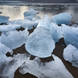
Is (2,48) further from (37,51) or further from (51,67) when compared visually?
(51,67)

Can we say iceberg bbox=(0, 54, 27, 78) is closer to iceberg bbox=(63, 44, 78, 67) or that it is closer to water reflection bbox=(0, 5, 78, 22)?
iceberg bbox=(63, 44, 78, 67)

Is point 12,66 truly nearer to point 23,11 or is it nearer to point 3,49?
point 3,49

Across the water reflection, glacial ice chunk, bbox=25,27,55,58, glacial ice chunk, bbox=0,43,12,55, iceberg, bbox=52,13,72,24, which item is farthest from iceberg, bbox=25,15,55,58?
the water reflection

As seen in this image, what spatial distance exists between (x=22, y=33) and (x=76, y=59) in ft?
1.36

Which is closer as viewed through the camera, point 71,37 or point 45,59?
point 45,59

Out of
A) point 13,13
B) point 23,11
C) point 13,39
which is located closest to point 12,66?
point 13,39

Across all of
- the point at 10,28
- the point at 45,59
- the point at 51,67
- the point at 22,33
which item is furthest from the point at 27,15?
the point at 51,67

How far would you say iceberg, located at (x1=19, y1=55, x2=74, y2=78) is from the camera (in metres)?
0.65

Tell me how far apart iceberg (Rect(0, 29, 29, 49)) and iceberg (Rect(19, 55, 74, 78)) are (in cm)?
27

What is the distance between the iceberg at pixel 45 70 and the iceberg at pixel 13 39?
0.27 meters

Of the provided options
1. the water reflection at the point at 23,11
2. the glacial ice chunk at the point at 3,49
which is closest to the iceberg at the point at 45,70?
the glacial ice chunk at the point at 3,49

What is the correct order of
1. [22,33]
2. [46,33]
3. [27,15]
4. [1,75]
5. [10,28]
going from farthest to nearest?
[27,15] → [10,28] → [22,33] → [46,33] → [1,75]

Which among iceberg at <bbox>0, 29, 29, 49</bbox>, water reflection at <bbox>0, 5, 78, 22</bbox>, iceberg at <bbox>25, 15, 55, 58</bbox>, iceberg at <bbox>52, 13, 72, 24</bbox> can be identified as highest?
iceberg at <bbox>25, 15, 55, 58</bbox>

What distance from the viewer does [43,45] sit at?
0.84 m
